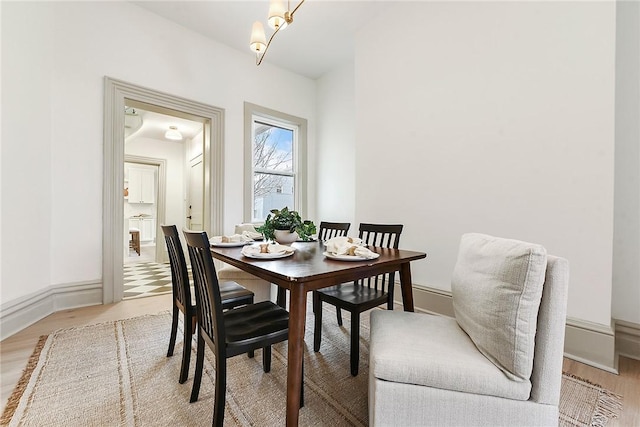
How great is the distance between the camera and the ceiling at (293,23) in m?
2.88

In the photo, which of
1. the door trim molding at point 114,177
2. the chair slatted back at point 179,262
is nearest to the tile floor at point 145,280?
the door trim molding at point 114,177

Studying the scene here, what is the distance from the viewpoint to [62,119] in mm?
2549

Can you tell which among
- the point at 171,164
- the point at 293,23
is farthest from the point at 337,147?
the point at 171,164

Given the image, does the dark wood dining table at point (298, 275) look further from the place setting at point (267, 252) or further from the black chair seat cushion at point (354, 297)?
the black chair seat cushion at point (354, 297)

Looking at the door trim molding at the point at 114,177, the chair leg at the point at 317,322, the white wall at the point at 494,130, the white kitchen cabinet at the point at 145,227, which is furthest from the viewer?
the white kitchen cabinet at the point at 145,227

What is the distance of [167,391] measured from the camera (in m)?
1.42

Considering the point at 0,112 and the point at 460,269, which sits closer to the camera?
the point at 460,269

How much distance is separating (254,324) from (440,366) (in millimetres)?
800

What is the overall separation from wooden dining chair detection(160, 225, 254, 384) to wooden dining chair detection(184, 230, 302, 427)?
0.18 m

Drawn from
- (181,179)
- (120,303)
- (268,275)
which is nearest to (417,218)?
(268,275)

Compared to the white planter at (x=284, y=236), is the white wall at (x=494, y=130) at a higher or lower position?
higher

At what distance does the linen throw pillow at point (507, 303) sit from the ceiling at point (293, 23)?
9.65ft

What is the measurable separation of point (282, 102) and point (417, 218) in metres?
2.69

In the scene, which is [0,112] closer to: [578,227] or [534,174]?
[534,174]
